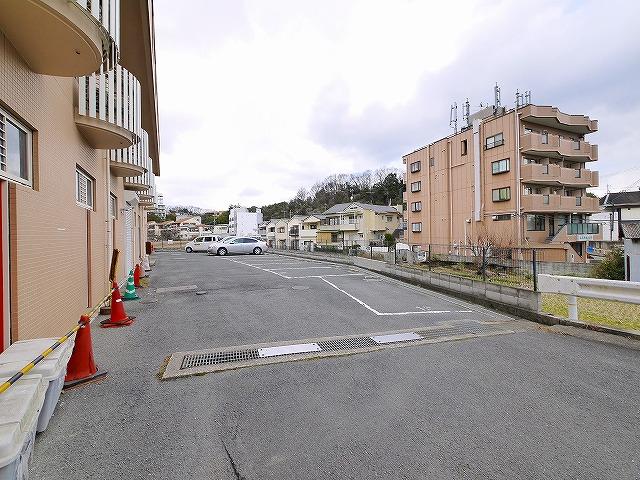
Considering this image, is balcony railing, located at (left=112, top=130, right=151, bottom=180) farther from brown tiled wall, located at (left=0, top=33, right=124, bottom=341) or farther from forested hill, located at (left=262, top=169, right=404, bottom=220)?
forested hill, located at (left=262, top=169, right=404, bottom=220)

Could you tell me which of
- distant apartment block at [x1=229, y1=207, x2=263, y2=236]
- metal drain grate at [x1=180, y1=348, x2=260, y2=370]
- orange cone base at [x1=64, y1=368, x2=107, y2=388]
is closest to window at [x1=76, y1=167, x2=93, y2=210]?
orange cone base at [x1=64, y1=368, x2=107, y2=388]

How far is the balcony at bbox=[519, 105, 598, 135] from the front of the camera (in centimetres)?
2105

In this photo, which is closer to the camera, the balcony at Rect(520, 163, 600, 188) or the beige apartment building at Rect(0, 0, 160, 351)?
the beige apartment building at Rect(0, 0, 160, 351)

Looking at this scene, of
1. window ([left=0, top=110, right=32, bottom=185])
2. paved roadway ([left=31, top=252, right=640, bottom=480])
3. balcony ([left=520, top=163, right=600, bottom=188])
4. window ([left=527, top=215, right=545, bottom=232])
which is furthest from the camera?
window ([left=527, top=215, right=545, bottom=232])

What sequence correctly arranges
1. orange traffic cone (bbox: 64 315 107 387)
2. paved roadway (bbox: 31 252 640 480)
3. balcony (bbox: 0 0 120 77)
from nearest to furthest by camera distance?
paved roadway (bbox: 31 252 640 480) < balcony (bbox: 0 0 120 77) < orange traffic cone (bbox: 64 315 107 387)

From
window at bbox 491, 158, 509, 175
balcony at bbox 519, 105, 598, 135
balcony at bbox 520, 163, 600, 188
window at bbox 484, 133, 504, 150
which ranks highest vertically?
balcony at bbox 519, 105, 598, 135

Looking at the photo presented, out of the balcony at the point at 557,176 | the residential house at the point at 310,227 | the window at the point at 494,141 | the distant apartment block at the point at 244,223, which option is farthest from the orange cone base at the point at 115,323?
the distant apartment block at the point at 244,223

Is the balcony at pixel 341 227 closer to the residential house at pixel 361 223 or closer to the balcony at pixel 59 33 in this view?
the residential house at pixel 361 223

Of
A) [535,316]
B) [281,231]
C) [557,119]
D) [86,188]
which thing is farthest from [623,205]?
[86,188]

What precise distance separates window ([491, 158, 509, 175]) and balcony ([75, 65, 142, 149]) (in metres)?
22.3

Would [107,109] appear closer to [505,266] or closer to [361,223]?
[505,266]

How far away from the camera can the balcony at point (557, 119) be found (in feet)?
69.1

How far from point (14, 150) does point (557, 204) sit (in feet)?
87.2

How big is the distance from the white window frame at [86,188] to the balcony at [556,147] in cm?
2330
